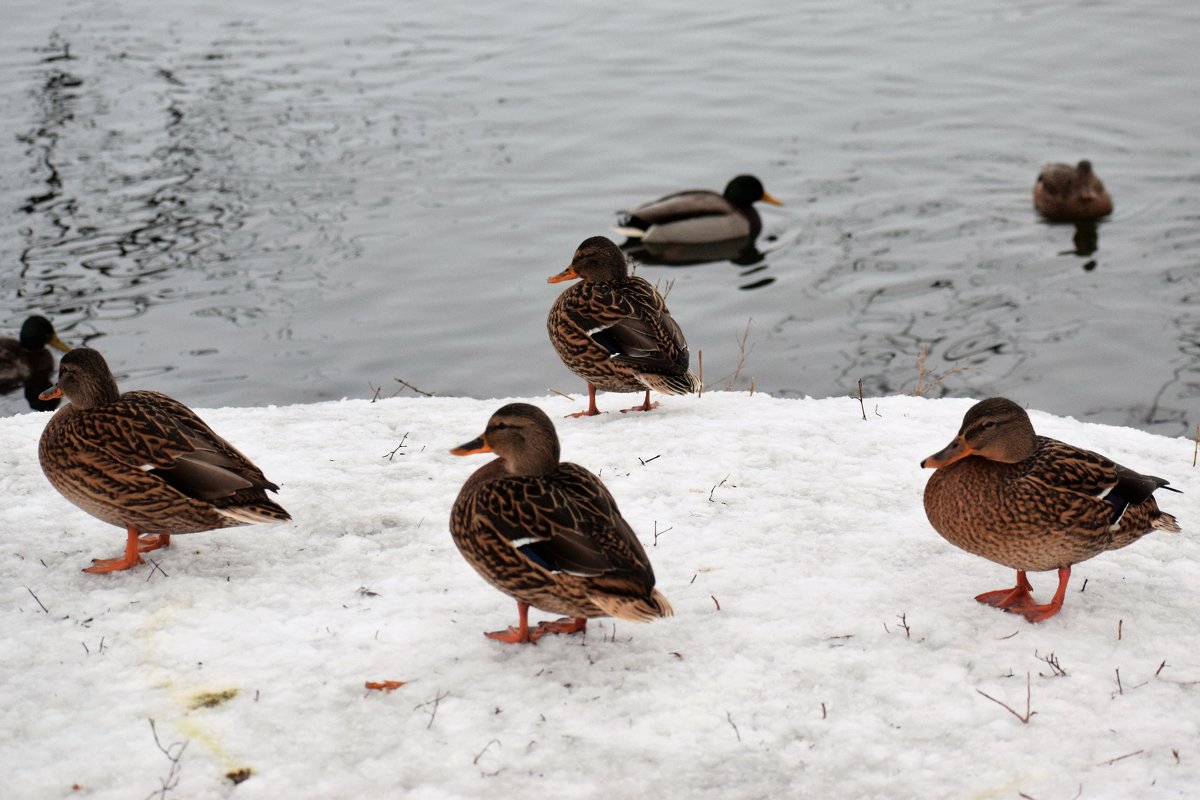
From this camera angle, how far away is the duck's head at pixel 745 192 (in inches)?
629

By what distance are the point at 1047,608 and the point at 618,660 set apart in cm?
165

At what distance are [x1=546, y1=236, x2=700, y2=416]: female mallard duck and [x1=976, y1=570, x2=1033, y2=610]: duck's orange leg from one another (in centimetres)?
274

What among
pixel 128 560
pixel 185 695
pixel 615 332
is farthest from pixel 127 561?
pixel 615 332

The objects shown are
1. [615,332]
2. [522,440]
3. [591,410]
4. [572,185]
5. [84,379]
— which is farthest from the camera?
[572,185]

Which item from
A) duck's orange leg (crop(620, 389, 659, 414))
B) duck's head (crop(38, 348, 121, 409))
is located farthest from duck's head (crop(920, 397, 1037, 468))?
duck's head (crop(38, 348, 121, 409))

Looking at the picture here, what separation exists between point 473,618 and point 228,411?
3293 millimetres

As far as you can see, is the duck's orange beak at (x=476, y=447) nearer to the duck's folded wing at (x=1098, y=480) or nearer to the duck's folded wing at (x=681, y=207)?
the duck's folded wing at (x=1098, y=480)

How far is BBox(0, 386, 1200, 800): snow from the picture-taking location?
3938 millimetres

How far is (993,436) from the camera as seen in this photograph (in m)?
4.86

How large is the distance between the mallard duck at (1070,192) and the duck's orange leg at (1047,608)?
36.9ft

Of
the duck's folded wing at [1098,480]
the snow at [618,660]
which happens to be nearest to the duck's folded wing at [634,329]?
the snow at [618,660]

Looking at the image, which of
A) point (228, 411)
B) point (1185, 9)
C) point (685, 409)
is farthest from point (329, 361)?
point (1185, 9)

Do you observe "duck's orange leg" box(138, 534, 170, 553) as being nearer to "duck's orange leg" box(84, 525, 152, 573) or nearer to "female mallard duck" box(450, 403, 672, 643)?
"duck's orange leg" box(84, 525, 152, 573)

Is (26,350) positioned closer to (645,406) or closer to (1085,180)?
(645,406)
